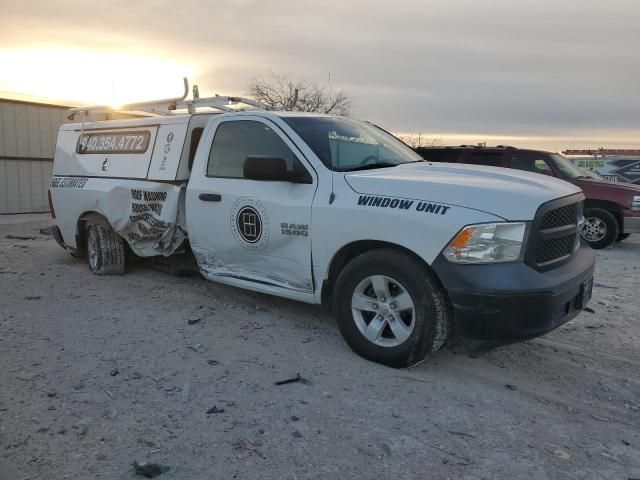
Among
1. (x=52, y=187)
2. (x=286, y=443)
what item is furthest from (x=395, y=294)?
(x=52, y=187)

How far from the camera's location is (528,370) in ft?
13.7

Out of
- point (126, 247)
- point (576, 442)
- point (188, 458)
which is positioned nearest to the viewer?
point (188, 458)

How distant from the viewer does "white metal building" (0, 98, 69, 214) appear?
45.1ft

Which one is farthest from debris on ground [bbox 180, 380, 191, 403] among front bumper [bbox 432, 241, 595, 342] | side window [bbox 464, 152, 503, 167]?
side window [bbox 464, 152, 503, 167]

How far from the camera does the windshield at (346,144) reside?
469 centimetres

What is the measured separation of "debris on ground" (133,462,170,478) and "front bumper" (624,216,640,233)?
1012 cm

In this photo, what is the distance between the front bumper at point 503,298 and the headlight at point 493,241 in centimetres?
6

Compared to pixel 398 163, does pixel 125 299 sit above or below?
below

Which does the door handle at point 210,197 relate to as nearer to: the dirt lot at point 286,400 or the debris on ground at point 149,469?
the dirt lot at point 286,400

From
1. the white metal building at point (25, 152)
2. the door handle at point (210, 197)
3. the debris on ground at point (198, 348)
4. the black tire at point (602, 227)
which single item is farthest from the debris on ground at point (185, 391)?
the white metal building at point (25, 152)

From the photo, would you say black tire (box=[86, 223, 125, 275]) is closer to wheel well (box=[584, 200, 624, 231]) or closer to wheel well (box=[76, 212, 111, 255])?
wheel well (box=[76, 212, 111, 255])

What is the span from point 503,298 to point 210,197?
2952mm

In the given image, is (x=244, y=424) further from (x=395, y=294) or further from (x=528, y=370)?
(x=528, y=370)

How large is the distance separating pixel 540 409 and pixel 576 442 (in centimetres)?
41
